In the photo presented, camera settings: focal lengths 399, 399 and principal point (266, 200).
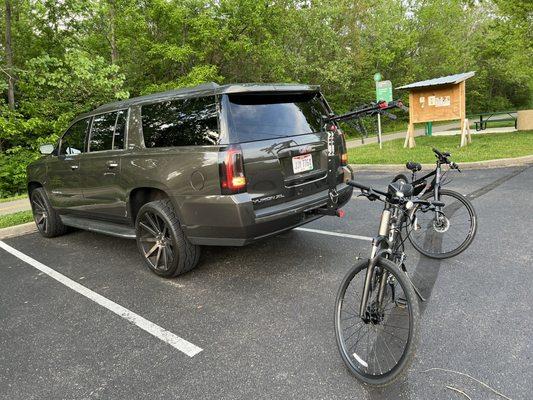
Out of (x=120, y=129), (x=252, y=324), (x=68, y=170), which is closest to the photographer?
(x=252, y=324)

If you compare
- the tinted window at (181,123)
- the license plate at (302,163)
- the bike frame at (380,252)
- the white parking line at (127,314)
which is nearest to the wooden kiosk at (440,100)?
the license plate at (302,163)

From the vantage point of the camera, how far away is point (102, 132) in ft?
16.0

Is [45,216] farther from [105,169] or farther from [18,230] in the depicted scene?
[105,169]

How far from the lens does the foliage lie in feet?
40.3

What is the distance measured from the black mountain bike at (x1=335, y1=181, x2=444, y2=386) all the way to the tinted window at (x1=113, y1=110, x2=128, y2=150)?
117 inches

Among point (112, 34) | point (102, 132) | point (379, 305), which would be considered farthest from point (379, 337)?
point (112, 34)

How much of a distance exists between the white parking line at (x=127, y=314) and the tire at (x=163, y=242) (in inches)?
24.1

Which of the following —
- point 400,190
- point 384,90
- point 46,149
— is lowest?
point 400,190

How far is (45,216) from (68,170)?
1231mm

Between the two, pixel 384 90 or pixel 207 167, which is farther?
pixel 384 90

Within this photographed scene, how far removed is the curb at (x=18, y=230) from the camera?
660cm

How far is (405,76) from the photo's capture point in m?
28.5

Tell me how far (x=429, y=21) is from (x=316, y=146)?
29861 mm

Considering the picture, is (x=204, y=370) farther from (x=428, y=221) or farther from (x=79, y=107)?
(x=79, y=107)
